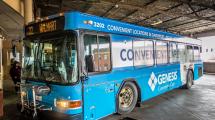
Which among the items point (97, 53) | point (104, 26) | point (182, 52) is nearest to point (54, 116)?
point (97, 53)

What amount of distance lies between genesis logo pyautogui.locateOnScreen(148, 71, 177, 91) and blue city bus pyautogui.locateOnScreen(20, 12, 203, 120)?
32 cm

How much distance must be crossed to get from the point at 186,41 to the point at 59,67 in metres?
7.42

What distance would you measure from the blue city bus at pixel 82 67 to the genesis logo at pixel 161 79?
Result: 0.32m

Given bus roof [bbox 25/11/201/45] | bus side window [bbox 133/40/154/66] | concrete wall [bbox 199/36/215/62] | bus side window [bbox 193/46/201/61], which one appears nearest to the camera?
bus roof [bbox 25/11/201/45]

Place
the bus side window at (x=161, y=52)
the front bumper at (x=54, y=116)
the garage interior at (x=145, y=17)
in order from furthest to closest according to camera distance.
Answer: the bus side window at (x=161, y=52) < the garage interior at (x=145, y=17) < the front bumper at (x=54, y=116)

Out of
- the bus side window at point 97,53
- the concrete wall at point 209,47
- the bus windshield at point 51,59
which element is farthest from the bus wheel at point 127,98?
the concrete wall at point 209,47

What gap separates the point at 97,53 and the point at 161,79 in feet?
12.3

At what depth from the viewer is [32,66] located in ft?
15.5

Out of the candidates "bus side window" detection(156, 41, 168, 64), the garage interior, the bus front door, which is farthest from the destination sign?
"bus side window" detection(156, 41, 168, 64)

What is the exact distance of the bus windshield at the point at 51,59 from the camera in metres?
4.07

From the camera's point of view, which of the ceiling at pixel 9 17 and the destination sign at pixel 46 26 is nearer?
the destination sign at pixel 46 26

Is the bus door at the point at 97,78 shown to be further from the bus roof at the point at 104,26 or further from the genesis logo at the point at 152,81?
the genesis logo at the point at 152,81

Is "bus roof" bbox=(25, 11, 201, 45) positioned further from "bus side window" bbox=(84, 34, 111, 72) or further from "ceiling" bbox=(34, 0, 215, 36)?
"ceiling" bbox=(34, 0, 215, 36)

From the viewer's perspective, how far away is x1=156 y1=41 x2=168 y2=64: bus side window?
7.27 metres
